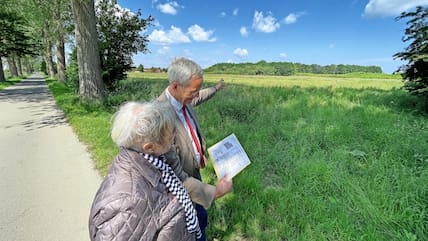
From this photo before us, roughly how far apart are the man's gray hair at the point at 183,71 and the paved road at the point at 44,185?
79.0 inches

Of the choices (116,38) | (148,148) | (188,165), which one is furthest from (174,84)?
(116,38)

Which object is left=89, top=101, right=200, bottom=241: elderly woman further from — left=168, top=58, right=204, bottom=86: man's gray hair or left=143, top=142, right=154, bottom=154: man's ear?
left=168, top=58, right=204, bottom=86: man's gray hair

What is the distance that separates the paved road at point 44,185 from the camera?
9.75 ft

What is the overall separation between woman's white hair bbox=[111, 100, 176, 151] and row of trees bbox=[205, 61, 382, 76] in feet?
233

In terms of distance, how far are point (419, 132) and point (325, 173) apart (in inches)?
97.7

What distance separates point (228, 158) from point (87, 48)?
31.1 ft

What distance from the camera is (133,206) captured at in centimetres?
127

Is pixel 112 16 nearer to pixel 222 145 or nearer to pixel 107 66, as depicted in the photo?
pixel 107 66

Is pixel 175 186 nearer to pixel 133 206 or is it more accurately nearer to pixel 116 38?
pixel 133 206

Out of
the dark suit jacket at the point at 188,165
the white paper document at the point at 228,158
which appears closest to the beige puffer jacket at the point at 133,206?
the dark suit jacket at the point at 188,165

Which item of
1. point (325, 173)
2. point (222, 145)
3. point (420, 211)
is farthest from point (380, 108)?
point (222, 145)


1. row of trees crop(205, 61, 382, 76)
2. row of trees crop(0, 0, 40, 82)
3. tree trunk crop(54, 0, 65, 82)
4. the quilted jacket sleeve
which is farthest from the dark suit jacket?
row of trees crop(205, 61, 382, 76)

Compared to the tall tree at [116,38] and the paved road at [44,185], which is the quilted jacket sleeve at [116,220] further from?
the tall tree at [116,38]

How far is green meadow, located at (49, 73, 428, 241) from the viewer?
2.72m
